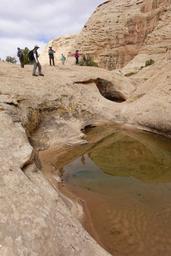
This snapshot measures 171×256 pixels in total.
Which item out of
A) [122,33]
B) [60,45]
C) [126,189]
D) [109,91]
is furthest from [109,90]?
[60,45]

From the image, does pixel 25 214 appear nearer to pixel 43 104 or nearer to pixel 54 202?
pixel 54 202

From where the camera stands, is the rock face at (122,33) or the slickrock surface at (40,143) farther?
the rock face at (122,33)

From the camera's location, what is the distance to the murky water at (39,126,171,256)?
6082 mm

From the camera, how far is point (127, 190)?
8156mm

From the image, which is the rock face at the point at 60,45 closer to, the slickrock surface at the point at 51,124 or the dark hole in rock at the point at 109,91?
the slickrock surface at the point at 51,124

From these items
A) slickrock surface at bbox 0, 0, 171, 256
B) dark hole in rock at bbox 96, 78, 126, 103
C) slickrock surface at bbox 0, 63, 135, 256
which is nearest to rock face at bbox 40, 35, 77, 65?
slickrock surface at bbox 0, 0, 171, 256

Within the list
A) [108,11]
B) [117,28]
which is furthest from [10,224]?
[108,11]

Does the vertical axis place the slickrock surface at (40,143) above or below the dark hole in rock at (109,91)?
above

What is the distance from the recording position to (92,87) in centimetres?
1652

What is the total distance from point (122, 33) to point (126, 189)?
41.1 metres

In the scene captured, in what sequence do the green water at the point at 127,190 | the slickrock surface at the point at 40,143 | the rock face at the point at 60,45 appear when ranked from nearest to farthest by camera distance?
the slickrock surface at the point at 40,143
the green water at the point at 127,190
the rock face at the point at 60,45

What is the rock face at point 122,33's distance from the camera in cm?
4530

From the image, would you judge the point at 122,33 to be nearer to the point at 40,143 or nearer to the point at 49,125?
the point at 49,125

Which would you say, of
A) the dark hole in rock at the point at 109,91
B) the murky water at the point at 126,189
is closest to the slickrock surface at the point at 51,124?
the dark hole in rock at the point at 109,91
